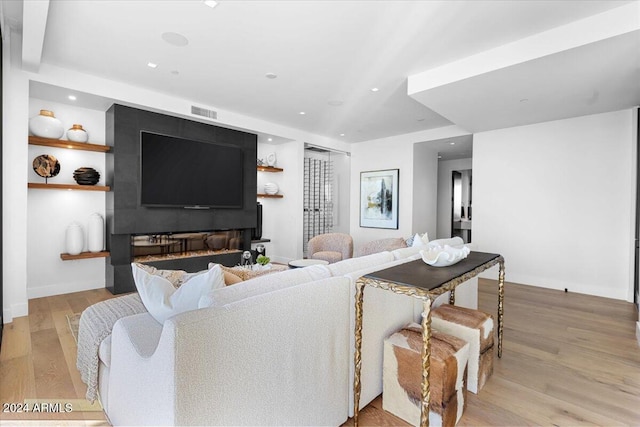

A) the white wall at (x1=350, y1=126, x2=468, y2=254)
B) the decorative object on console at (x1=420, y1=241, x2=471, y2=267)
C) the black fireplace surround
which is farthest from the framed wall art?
the decorative object on console at (x1=420, y1=241, x2=471, y2=267)

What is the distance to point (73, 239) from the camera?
3.97 metres

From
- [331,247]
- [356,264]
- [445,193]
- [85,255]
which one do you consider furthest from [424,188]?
[85,255]

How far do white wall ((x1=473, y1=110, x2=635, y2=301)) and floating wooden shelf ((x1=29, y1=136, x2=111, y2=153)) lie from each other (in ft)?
19.2

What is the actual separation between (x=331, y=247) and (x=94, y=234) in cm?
338

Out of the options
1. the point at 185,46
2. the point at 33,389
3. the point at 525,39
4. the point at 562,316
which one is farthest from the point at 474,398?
the point at 185,46

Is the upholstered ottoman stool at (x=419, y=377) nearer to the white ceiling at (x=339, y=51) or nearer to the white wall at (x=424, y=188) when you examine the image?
the white ceiling at (x=339, y=51)

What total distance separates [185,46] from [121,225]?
248 centimetres

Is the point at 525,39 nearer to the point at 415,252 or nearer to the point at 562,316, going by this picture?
the point at 415,252

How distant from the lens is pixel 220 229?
17.2ft

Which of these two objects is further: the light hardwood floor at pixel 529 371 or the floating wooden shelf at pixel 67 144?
the floating wooden shelf at pixel 67 144

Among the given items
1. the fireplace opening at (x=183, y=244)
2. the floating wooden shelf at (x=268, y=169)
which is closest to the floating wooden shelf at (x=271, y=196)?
the floating wooden shelf at (x=268, y=169)

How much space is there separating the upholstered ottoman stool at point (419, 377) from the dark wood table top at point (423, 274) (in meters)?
0.40

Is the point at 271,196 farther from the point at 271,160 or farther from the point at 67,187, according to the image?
the point at 67,187

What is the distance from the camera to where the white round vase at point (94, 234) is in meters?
4.14
